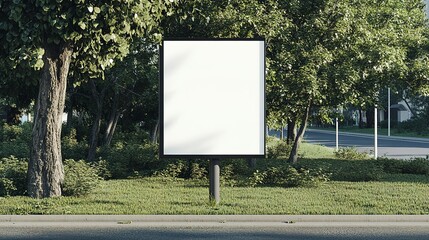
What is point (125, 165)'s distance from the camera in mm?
18891

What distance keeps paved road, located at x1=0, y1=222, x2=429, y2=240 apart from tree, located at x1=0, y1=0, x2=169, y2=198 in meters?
2.64

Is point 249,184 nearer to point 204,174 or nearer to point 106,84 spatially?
point 204,174

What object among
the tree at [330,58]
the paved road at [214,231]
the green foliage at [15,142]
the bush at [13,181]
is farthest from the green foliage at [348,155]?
the paved road at [214,231]

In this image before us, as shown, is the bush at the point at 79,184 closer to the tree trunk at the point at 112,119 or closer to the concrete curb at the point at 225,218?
the concrete curb at the point at 225,218

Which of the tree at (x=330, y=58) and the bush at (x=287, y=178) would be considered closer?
the bush at (x=287, y=178)

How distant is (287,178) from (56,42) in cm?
647

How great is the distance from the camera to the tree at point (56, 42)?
40.2 feet

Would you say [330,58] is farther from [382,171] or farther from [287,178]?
[382,171]

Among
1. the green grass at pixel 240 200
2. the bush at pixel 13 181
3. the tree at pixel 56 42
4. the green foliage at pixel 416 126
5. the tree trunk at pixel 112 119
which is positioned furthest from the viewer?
the green foliage at pixel 416 126

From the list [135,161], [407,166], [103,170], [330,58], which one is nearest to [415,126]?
[407,166]

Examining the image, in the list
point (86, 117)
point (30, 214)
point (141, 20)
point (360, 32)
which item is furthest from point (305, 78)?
point (86, 117)

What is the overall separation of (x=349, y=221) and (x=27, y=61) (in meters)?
6.70

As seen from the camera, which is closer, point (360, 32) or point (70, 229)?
point (70, 229)

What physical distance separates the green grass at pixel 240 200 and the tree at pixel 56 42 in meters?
0.92
